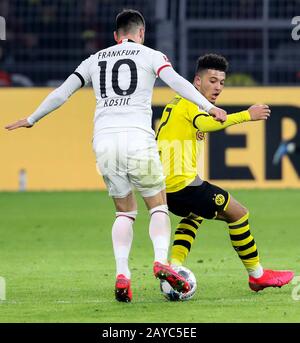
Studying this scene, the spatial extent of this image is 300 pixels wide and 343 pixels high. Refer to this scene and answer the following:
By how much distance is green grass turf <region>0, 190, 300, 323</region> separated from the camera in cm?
747

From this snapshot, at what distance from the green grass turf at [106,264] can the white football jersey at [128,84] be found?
4.11 feet

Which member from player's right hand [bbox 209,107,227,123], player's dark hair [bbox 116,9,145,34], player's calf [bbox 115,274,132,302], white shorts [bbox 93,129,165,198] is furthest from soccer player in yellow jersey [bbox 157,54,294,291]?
player's calf [bbox 115,274,132,302]

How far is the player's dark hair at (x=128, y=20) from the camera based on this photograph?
26.7ft

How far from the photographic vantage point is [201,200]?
8.35m

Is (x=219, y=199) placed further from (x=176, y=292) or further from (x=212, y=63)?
(x=212, y=63)

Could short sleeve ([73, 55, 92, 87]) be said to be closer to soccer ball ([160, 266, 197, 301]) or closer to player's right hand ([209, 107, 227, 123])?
player's right hand ([209, 107, 227, 123])

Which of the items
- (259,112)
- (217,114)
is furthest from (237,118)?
(217,114)

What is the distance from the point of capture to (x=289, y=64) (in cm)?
1947

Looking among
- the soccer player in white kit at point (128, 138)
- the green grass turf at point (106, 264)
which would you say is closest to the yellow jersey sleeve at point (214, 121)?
the soccer player in white kit at point (128, 138)

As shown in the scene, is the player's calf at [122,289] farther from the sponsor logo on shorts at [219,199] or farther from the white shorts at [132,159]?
the sponsor logo on shorts at [219,199]
